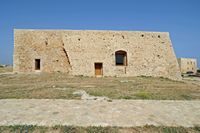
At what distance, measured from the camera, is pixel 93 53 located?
1895 centimetres

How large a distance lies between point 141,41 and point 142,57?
169cm

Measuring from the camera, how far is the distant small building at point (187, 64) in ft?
136

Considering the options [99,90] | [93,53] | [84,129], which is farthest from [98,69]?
[84,129]

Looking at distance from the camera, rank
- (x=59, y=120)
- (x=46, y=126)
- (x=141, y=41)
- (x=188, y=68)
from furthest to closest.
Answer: (x=188, y=68), (x=141, y=41), (x=59, y=120), (x=46, y=126)

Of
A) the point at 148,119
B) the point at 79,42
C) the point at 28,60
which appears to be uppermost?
the point at 79,42

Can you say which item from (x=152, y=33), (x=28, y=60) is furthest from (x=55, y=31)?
(x=152, y=33)

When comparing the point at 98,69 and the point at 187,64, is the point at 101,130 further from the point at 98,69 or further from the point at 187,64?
the point at 187,64

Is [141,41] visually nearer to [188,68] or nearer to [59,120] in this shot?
[59,120]

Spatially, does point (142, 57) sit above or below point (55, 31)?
below

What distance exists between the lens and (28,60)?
1867cm

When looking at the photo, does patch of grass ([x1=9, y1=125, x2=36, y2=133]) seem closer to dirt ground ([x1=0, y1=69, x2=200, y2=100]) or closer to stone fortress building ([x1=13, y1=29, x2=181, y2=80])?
dirt ground ([x1=0, y1=69, x2=200, y2=100])

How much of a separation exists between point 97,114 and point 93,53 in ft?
44.4

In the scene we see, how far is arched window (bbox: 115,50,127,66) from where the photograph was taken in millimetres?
19797

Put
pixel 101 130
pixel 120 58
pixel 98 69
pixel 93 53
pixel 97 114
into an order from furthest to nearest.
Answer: pixel 120 58, pixel 98 69, pixel 93 53, pixel 97 114, pixel 101 130
